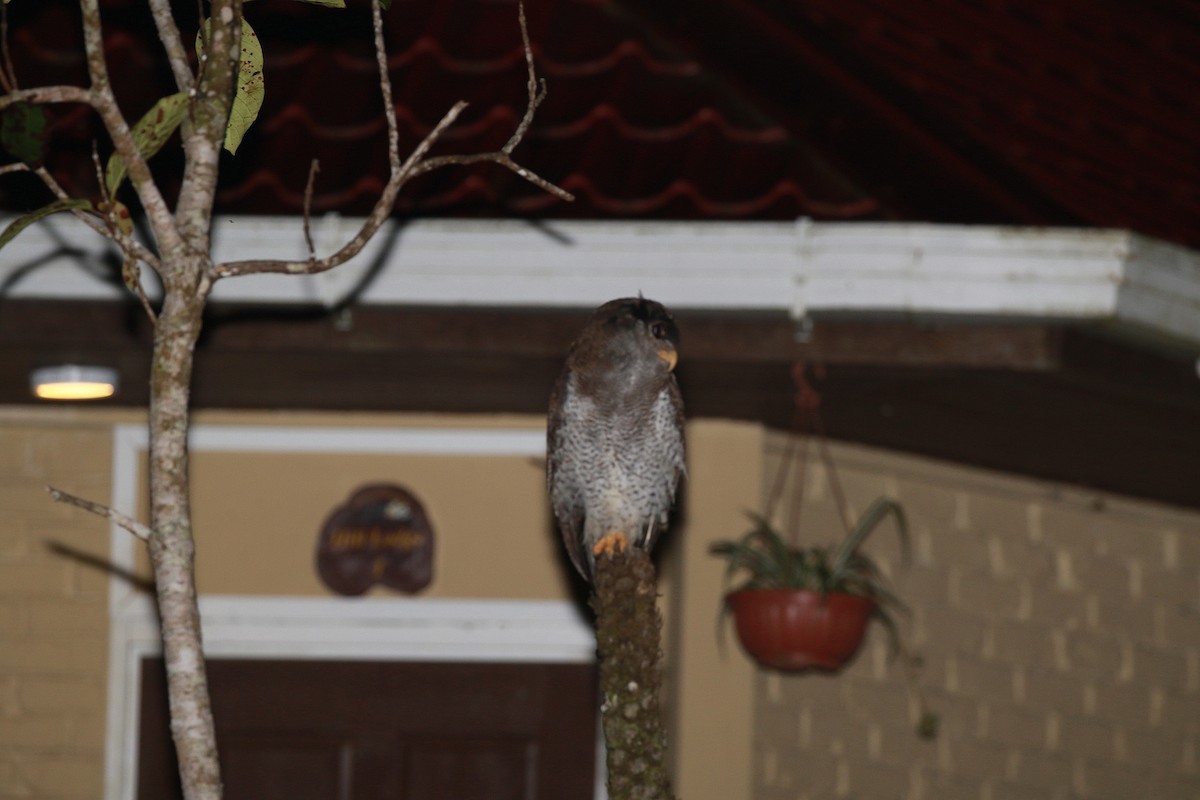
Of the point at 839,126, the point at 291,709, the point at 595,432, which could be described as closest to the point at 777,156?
the point at 839,126

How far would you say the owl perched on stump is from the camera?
3840 mm

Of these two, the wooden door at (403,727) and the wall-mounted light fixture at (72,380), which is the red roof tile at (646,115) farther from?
the wooden door at (403,727)

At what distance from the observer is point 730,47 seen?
538 centimetres

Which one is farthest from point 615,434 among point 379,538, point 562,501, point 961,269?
point 379,538

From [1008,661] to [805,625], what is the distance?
1822mm

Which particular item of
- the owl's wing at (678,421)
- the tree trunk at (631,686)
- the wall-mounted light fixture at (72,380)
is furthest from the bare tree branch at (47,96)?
the wall-mounted light fixture at (72,380)

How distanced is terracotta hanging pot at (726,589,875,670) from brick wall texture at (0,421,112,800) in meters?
2.45

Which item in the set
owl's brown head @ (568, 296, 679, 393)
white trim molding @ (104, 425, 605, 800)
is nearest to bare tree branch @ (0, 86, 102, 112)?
owl's brown head @ (568, 296, 679, 393)

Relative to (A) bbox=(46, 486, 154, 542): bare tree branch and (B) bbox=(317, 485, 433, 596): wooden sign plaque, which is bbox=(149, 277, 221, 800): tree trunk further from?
(B) bbox=(317, 485, 433, 596): wooden sign plaque

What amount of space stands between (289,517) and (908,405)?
2.26 metres

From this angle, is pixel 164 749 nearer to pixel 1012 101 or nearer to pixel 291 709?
pixel 291 709

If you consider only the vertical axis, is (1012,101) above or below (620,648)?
above

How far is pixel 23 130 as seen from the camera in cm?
228

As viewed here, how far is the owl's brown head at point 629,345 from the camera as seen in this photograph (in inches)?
147
